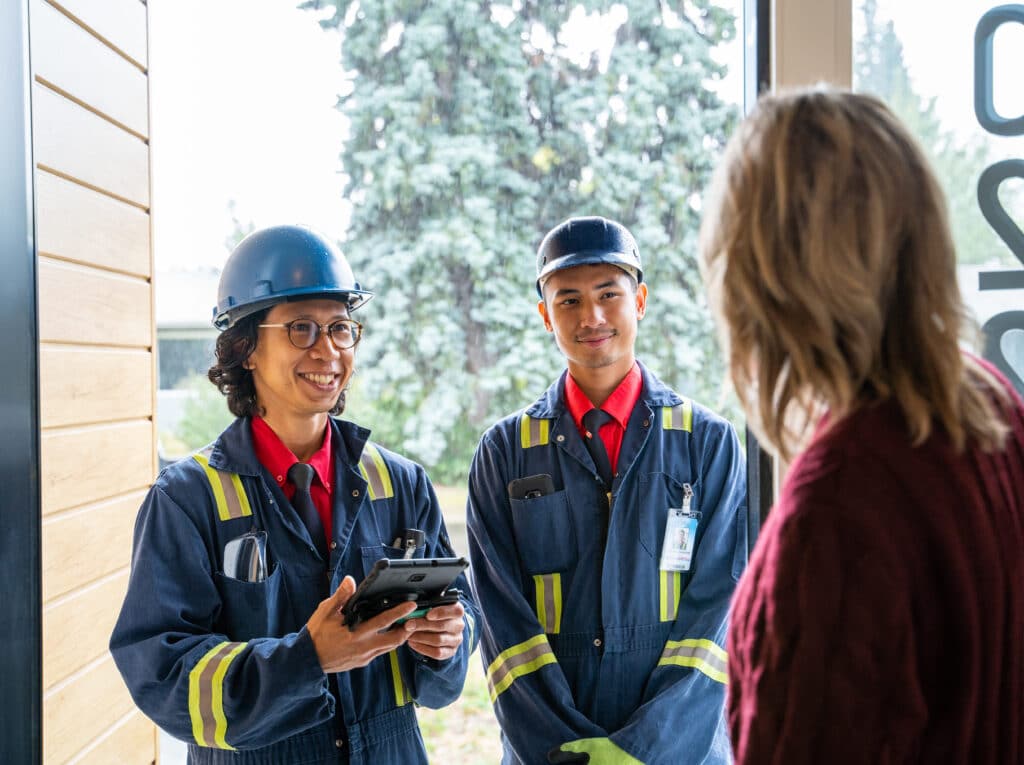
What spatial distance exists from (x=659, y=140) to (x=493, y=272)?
0.89 m

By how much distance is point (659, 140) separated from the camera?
152 inches

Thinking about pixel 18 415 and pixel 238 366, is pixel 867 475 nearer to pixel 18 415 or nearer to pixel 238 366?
pixel 238 366

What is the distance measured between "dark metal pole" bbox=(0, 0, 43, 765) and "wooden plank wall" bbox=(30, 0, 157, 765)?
55mm

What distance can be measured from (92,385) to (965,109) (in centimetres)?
207

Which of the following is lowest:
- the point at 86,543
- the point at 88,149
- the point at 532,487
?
the point at 86,543

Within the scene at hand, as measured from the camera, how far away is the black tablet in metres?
1.44

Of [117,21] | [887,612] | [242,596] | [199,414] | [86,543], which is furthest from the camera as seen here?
[199,414]

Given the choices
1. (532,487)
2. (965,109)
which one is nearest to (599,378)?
(532,487)

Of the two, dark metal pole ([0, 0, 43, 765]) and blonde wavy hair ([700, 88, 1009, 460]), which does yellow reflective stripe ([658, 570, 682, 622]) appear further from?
dark metal pole ([0, 0, 43, 765])

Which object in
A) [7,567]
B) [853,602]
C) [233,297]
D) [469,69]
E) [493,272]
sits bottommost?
[7,567]

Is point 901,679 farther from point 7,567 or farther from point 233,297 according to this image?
point 7,567

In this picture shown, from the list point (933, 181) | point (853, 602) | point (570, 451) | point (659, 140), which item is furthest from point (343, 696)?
point (659, 140)

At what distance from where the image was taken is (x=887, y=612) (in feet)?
2.70

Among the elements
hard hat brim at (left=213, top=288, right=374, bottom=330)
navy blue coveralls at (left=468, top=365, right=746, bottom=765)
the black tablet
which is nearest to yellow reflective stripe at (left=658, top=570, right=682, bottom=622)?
navy blue coveralls at (left=468, top=365, right=746, bottom=765)
